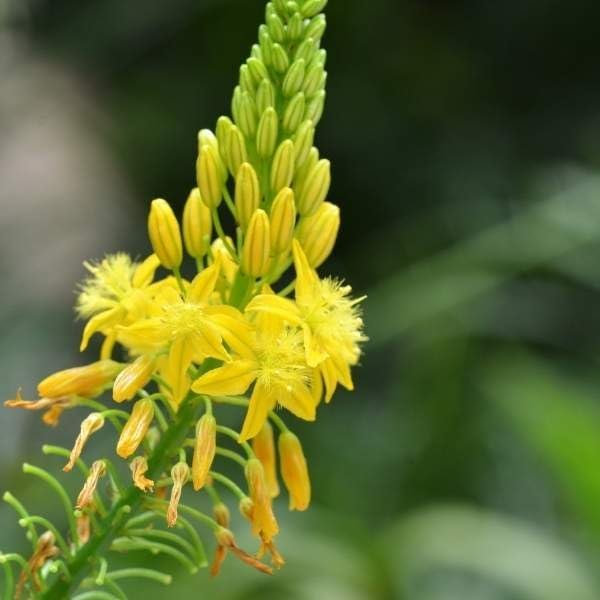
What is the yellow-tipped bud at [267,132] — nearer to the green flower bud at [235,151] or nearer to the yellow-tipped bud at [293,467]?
the green flower bud at [235,151]

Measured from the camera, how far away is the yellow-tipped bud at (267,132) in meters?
1.71

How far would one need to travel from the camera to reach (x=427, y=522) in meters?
3.98

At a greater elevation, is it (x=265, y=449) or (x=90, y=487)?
(x=265, y=449)

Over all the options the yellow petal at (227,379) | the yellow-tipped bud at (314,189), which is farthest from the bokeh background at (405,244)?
the yellow petal at (227,379)

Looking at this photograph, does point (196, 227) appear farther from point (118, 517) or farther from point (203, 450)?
point (118, 517)

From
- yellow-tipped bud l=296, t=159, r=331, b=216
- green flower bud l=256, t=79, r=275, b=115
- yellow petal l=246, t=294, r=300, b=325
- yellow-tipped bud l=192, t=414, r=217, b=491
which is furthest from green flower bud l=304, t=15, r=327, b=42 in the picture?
yellow-tipped bud l=192, t=414, r=217, b=491

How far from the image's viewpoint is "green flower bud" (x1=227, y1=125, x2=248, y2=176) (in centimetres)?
174

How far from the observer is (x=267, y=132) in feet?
5.64

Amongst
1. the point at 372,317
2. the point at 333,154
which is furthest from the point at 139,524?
the point at 333,154

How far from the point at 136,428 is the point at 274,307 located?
29cm

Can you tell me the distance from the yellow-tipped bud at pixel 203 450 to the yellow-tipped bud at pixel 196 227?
0.33 m

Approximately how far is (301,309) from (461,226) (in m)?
3.84

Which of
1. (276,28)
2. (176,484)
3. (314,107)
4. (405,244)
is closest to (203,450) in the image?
(176,484)

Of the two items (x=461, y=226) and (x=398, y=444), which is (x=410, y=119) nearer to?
(x=461, y=226)
